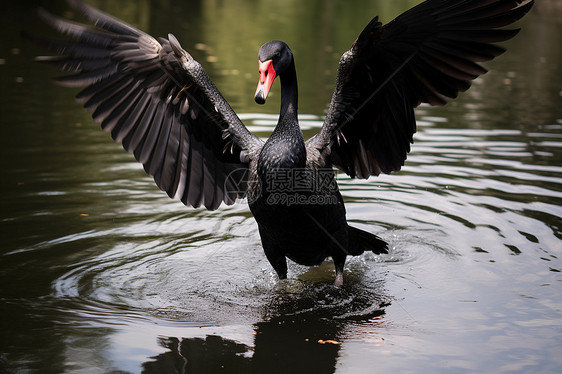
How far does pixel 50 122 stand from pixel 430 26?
7.47 m

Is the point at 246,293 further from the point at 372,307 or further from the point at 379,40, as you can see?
the point at 379,40

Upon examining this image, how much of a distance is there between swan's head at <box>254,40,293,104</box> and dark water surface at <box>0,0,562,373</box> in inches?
70.3

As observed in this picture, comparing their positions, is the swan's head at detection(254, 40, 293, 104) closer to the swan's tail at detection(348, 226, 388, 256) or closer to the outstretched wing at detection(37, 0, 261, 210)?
the outstretched wing at detection(37, 0, 261, 210)

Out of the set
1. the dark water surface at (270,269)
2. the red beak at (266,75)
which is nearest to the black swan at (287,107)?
the red beak at (266,75)

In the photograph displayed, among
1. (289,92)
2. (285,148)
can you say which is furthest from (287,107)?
(285,148)

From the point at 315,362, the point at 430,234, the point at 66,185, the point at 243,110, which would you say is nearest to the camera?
the point at 315,362

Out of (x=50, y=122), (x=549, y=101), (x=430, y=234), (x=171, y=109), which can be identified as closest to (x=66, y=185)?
(x=171, y=109)

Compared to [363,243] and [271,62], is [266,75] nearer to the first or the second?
[271,62]

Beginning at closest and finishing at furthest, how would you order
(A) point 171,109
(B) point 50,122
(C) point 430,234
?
(A) point 171,109 < (C) point 430,234 < (B) point 50,122

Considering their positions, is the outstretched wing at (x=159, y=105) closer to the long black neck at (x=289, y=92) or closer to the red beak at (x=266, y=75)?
the long black neck at (x=289, y=92)

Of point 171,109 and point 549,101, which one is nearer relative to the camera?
point 171,109

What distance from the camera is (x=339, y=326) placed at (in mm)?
4781

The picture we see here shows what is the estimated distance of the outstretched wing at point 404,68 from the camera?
16.4 ft

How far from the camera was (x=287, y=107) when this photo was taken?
5.37m
